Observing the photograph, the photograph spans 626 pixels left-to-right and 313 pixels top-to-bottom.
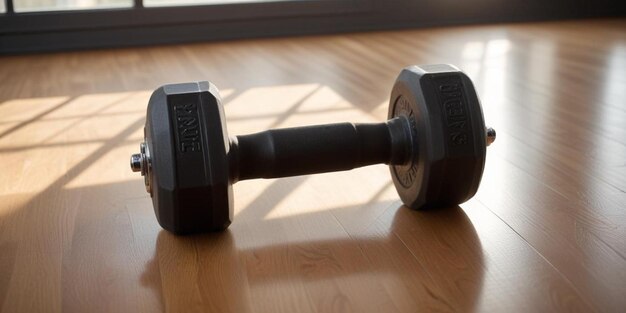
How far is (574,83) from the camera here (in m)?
2.85

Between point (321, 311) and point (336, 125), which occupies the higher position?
point (336, 125)

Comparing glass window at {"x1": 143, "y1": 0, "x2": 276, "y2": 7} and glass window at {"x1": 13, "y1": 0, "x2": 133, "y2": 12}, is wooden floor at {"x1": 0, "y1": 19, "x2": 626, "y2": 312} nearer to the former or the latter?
glass window at {"x1": 13, "y1": 0, "x2": 133, "y2": 12}

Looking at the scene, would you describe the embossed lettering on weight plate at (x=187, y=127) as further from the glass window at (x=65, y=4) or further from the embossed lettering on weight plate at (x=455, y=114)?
the glass window at (x=65, y=4)

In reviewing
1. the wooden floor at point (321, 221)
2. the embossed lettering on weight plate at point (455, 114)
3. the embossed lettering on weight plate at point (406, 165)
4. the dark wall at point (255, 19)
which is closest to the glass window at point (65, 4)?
the dark wall at point (255, 19)

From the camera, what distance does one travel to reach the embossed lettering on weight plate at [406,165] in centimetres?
154

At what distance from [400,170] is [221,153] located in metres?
0.42

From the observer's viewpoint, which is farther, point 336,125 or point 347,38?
point 347,38

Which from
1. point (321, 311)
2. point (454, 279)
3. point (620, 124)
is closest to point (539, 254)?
point (454, 279)

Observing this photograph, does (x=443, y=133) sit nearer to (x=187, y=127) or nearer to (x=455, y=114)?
(x=455, y=114)

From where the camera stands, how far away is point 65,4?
12.2ft

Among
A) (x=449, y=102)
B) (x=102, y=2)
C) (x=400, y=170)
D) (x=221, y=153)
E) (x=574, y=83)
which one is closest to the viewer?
(x=221, y=153)

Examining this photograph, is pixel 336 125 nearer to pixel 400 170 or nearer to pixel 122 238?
pixel 400 170

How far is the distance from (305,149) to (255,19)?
2.57 metres

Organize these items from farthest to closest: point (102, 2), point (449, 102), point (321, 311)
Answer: point (102, 2) → point (449, 102) → point (321, 311)
